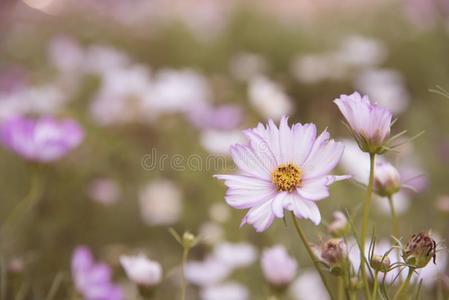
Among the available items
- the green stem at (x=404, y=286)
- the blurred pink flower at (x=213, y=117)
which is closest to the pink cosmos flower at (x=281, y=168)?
the green stem at (x=404, y=286)

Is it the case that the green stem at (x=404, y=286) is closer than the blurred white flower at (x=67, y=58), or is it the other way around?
the green stem at (x=404, y=286)

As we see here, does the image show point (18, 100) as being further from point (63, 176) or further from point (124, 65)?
point (124, 65)

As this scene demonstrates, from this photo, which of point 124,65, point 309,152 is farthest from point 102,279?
point 124,65

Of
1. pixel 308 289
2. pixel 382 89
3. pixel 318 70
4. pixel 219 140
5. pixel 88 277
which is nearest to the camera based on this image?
pixel 88 277

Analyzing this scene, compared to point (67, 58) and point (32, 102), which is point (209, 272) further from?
point (67, 58)

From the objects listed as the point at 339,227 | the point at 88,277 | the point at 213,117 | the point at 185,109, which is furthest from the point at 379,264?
the point at 185,109

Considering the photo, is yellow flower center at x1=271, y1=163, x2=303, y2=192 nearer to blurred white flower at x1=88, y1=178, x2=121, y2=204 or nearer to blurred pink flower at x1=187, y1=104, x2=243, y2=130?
blurred white flower at x1=88, y1=178, x2=121, y2=204

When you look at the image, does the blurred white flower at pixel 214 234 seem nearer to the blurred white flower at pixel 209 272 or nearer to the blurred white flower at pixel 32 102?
the blurred white flower at pixel 209 272
